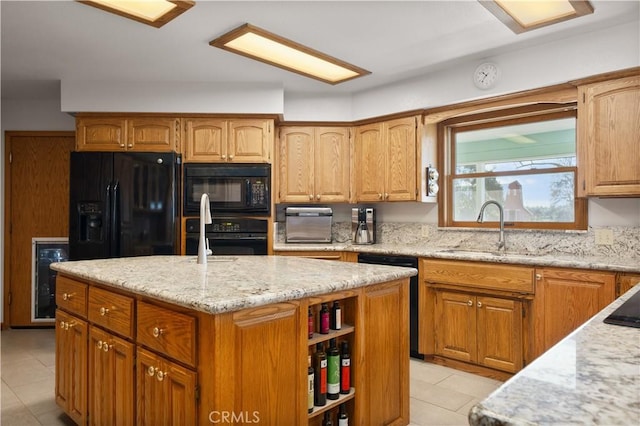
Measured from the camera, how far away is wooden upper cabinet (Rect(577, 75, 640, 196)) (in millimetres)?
2742

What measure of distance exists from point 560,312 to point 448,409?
0.94m

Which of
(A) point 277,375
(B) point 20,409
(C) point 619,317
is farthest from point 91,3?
(C) point 619,317

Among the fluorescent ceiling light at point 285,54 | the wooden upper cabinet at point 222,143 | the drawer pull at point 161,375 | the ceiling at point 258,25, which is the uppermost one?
the ceiling at point 258,25

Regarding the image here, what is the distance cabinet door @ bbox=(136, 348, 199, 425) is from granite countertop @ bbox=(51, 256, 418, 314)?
0.86 feet

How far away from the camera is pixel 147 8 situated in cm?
252

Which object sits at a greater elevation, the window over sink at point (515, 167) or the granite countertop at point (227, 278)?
the window over sink at point (515, 167)

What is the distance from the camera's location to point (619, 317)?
113 cm

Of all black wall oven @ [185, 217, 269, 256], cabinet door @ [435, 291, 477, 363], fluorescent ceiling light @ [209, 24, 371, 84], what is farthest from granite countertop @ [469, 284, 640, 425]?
black wall oven @ [185, 217, 269, 256]

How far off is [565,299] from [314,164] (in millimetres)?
2478

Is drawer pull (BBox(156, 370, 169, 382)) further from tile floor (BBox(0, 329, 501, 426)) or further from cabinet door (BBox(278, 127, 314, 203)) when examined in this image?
cabinet door (BBox(278, 127, 314, 203))

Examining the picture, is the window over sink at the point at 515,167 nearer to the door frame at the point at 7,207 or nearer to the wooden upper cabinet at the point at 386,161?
the wooden upper cabinet at the point at 386,161

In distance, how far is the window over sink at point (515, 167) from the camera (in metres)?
3.42

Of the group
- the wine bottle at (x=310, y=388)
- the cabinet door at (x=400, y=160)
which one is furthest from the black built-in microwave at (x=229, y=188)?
the wine bottle at (x=310, y=388)

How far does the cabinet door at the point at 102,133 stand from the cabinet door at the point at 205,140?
1.88 feet
